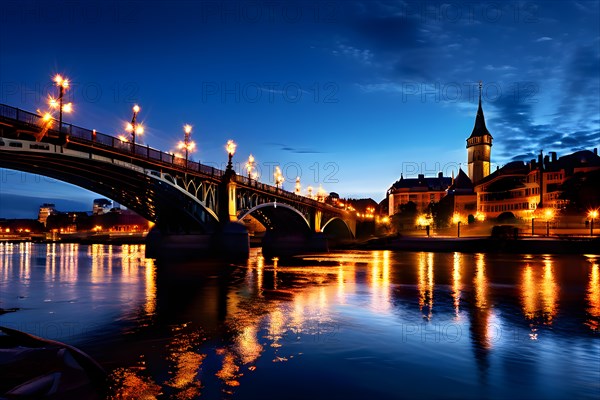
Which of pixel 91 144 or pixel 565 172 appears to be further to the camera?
pixel 565 172

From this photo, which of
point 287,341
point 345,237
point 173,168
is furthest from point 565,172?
point 287,341

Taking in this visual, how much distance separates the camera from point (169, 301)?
73.3 ft

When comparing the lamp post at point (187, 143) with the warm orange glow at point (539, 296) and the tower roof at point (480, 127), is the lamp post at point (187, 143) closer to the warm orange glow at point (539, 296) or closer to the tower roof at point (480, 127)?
the warm orange glow at point (539, 296)

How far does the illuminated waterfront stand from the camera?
30.9 feet

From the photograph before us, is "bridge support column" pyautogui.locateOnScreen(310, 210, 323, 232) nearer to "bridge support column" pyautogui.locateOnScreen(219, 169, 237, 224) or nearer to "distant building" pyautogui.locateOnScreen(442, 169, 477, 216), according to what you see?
"bridge support column" pyautogui.locateOnScreen(219, 169, 237, 224)

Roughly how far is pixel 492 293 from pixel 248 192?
46772mm

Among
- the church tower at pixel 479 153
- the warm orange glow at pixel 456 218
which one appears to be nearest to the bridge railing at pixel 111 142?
the warm orange glow at pixel 456 218

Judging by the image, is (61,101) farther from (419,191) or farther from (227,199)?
(419,191)

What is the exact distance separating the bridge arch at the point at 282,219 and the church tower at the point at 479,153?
98927mm

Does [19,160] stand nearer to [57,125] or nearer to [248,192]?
[57,125]

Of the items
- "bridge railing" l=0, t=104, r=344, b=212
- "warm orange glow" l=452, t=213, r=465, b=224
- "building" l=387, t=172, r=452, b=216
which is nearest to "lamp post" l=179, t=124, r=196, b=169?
"bridge railing" l=0, t=104, r=344, b=212

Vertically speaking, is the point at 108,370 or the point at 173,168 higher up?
the point at 173,168

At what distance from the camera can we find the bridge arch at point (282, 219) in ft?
266

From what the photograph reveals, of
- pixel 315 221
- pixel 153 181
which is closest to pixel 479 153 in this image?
pixel 315 221
